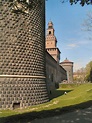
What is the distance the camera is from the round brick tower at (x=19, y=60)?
14531 millimetres

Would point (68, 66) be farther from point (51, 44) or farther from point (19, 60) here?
point (19, 60)

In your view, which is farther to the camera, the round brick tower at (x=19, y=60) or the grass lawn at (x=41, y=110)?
the round brick tower at (x=19, y=60)

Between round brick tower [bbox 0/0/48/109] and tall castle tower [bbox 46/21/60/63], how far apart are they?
Result: 49.7 metres

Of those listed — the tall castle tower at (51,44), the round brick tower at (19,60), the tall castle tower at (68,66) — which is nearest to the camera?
the round brick tower at (19,60)

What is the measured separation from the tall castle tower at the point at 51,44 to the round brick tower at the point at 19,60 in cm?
4967

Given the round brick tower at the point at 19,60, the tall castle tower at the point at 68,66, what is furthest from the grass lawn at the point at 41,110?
the tall castle tower at the point at 68,66

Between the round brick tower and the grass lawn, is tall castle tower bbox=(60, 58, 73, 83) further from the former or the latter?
the round brick tower

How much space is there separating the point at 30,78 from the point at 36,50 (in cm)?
232

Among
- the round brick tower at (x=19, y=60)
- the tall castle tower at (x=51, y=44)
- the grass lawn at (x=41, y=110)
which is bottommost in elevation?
the grass lawn at (x=41, y=110)

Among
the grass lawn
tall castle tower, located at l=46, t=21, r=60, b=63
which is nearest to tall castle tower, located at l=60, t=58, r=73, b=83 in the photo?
tall castle tower, located at l=46, t=21, r=60, b=63

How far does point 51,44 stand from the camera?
229 ft

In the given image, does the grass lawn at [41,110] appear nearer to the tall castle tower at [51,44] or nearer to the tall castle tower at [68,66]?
the tall castle tower at [51,44]

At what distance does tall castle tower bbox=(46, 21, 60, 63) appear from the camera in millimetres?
67062

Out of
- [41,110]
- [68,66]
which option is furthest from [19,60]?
[68,66]
